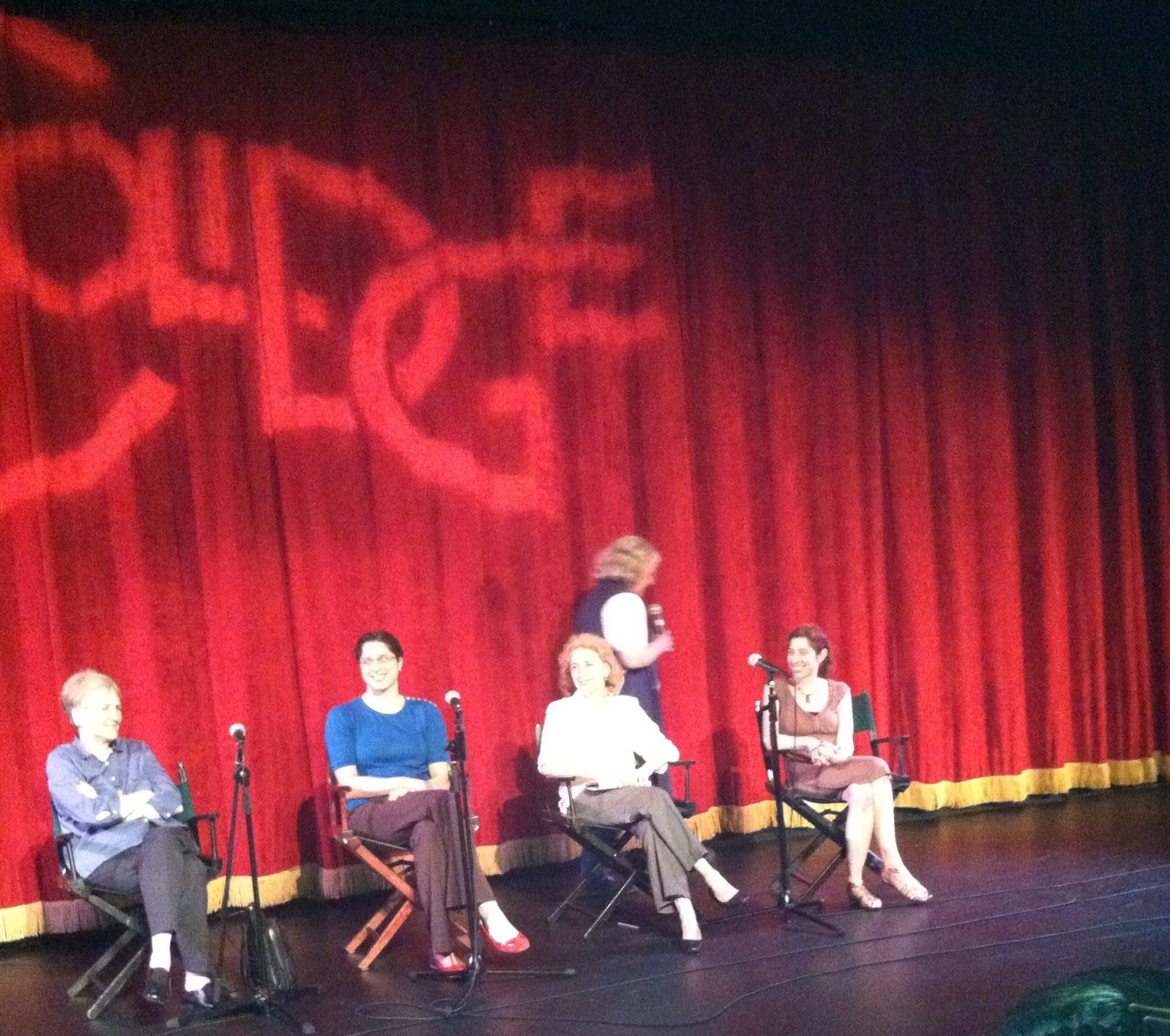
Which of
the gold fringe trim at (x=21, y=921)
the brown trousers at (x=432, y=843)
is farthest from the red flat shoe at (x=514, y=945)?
the gold fringe trim at (x=21, y=921)

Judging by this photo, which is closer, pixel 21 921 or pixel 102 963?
pixel 102 963

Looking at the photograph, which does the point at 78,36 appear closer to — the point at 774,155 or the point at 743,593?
the point at 774,155

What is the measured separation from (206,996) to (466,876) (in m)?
0.87

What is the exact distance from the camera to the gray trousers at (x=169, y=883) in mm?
4207

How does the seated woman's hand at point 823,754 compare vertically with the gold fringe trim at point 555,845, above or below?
above

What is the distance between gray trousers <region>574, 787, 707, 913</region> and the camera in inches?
179

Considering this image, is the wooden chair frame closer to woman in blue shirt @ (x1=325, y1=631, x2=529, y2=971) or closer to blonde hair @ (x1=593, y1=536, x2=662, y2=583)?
woman in blue shirt @ (x1=325, y1=631, x2=529, y2=971)

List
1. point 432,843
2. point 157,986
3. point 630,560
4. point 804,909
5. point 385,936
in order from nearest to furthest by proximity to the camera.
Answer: point 157,986
point 432,843
point 385,936
point 804,909
point 630,560

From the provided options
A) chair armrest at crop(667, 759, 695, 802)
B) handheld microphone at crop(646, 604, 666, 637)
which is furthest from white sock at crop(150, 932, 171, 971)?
handheld microphone at crop(646, 604, 666, 637)

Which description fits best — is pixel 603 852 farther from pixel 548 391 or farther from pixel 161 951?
pixel 548 391

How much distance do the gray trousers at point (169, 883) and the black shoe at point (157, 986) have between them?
0.44 ft

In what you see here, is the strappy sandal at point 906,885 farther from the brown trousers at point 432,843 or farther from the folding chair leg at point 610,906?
the brown trousers at point 432,843

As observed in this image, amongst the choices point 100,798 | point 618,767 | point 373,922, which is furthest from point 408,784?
point 100,798

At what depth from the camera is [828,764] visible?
16.3 ft
